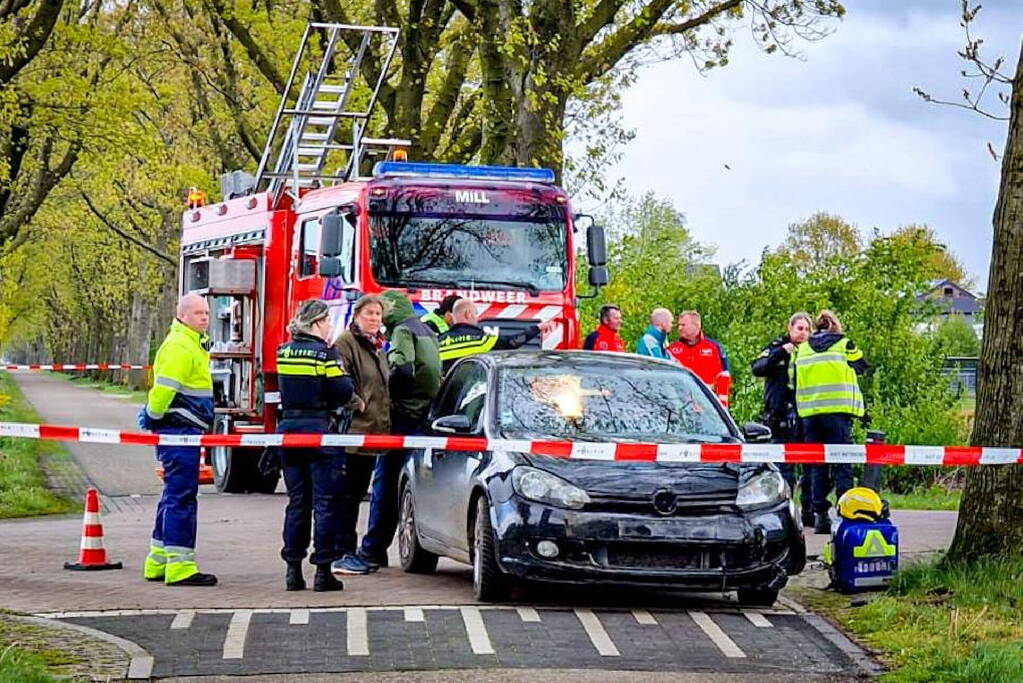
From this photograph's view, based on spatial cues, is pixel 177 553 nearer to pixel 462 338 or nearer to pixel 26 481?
pixel 462 338

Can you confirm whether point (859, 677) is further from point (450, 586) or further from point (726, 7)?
point (726, 7)

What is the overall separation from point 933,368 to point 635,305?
5.07 m

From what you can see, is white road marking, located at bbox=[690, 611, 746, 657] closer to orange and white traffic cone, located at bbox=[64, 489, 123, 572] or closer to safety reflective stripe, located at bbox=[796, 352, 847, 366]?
orange and white traffic cone, located at bbox=[64, 489, 123, 572]

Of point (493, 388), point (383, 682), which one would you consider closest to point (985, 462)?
point (493, 388)

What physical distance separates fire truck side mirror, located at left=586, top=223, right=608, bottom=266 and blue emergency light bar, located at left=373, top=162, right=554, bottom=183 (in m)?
0.71

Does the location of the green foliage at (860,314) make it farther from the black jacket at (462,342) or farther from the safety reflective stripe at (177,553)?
the safety reflective stripe at (177,553)

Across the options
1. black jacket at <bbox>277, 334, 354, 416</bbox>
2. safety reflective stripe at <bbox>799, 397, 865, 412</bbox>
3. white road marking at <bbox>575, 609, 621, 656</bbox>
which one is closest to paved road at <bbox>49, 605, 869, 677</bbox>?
white road marking at <bbox>575, 609, 621, 656</bbox>

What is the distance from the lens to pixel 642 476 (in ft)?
34.2

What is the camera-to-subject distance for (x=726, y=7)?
2738cm

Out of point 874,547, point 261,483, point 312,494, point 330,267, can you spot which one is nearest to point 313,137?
point 261,483

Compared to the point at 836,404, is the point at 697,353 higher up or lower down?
higher up

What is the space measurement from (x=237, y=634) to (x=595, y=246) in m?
9.82

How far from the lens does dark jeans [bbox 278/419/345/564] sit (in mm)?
11539

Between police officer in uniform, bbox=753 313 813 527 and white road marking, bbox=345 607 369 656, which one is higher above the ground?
police officer in uniform, bbox=753 313 813 527
